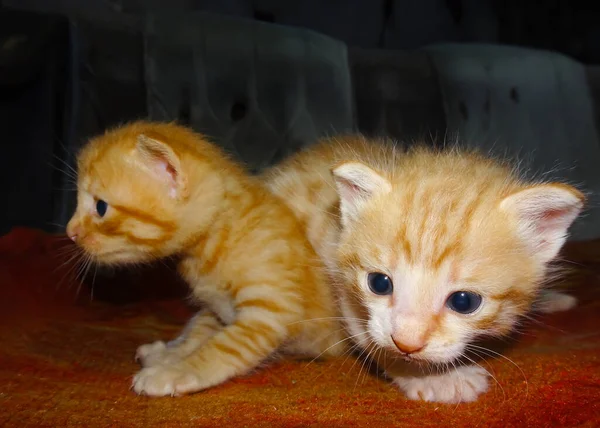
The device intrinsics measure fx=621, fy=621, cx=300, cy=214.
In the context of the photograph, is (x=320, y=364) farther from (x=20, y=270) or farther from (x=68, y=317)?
(x=20, y=270)

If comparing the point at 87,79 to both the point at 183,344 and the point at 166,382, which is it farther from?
the point at 166,382

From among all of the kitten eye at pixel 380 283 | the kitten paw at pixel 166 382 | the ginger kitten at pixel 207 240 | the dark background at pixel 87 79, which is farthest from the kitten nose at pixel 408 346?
the dark background at pixel 87 79

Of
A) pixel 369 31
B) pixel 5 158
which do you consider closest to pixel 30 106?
pixel 5 158

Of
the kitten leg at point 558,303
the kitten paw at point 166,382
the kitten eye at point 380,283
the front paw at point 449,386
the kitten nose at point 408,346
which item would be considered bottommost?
the kitten leg at point 558,303

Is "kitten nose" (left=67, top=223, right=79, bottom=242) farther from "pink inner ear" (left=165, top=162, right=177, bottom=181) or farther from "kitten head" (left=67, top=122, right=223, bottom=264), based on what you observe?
"pink inner ear" (left=165, top=162, right=177, bottom=181)

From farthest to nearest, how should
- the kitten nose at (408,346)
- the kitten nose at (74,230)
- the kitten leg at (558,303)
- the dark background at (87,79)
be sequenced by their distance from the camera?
the dark background at (87,79), the kitten leg at (558,303), the kitten nose at (74,230), the kitten nose at (408,346)

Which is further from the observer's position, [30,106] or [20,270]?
[30,106]

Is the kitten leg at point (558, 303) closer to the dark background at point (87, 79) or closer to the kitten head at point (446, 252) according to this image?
the kitten head at point (446, 252)
